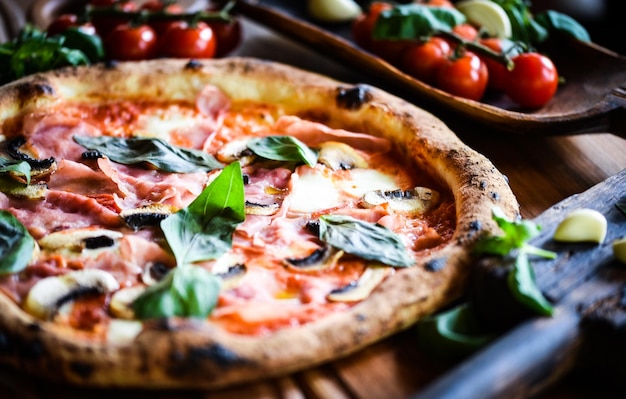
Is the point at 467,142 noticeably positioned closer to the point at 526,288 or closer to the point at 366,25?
the point at 366,25

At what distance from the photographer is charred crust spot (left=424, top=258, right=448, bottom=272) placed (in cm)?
240

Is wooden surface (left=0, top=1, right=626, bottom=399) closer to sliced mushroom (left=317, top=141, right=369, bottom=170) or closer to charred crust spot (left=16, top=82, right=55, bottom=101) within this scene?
sliced mushroom (left=317, top=141, right=369, bottom=170)

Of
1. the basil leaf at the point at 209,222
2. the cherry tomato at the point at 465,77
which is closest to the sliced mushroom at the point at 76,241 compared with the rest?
the basil leaf at the point at 209,222

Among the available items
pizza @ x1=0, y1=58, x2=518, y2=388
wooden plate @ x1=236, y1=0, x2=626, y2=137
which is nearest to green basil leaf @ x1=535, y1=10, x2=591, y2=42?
wooden plate @ x1=236, y1=0, x2=626, y2=137

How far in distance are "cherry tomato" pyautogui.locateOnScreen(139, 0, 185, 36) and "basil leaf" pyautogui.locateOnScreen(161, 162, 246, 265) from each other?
6.86 ft

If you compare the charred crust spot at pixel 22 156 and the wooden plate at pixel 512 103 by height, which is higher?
the wooden plate at pixel 512 103

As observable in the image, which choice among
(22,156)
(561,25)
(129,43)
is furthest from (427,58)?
(22,156)

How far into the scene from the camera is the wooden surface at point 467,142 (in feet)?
6.95

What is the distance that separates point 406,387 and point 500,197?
3.13 feet

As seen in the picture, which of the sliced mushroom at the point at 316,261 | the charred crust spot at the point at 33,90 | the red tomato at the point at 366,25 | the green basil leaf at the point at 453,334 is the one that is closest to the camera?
the green basil leaf at the point at 453,334

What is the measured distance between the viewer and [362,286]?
2404 millimetres

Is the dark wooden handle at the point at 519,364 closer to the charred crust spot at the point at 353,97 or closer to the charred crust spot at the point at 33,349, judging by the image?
the charred crust spot at the point at 33,349

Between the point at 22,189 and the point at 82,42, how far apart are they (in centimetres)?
141

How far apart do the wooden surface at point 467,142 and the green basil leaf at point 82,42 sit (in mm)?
995
